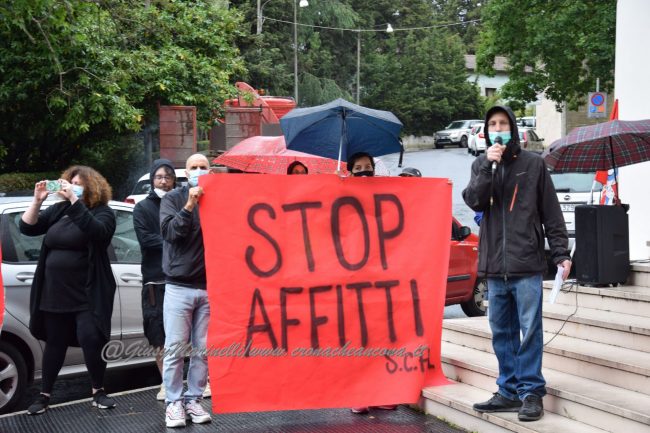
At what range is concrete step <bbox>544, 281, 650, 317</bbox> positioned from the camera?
21.7 ft

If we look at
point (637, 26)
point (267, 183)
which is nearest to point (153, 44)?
point (637, 26)

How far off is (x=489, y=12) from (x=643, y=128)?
26.9m

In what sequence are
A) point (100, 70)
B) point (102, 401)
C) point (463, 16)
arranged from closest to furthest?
point (102, 401)
point (100, 70)
point (463, 16)

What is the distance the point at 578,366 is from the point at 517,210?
4.39 ft

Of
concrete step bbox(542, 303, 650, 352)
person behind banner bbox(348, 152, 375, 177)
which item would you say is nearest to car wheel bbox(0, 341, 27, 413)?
person behind banner bbox(348, 152, 375, 177)

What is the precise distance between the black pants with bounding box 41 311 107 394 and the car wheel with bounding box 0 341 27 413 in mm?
368

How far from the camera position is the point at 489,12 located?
32969 millimetres

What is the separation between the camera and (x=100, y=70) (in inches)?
705

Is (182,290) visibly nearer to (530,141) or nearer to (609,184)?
(609,184)

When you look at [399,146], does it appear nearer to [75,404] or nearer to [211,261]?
[211,261]

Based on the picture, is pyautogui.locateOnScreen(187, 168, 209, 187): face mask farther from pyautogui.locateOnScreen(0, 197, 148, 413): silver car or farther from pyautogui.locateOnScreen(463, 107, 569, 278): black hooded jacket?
pyautogui.locateOnScreen(463, 107, 569, 278): black hooded jacket

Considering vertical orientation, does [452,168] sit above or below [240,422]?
above

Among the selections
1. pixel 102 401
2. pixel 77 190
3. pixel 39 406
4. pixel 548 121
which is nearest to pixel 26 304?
pixel 39 406

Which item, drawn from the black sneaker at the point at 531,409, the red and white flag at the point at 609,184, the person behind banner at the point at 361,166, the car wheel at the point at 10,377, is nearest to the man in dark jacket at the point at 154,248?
the car wheel at the point at 10,377
